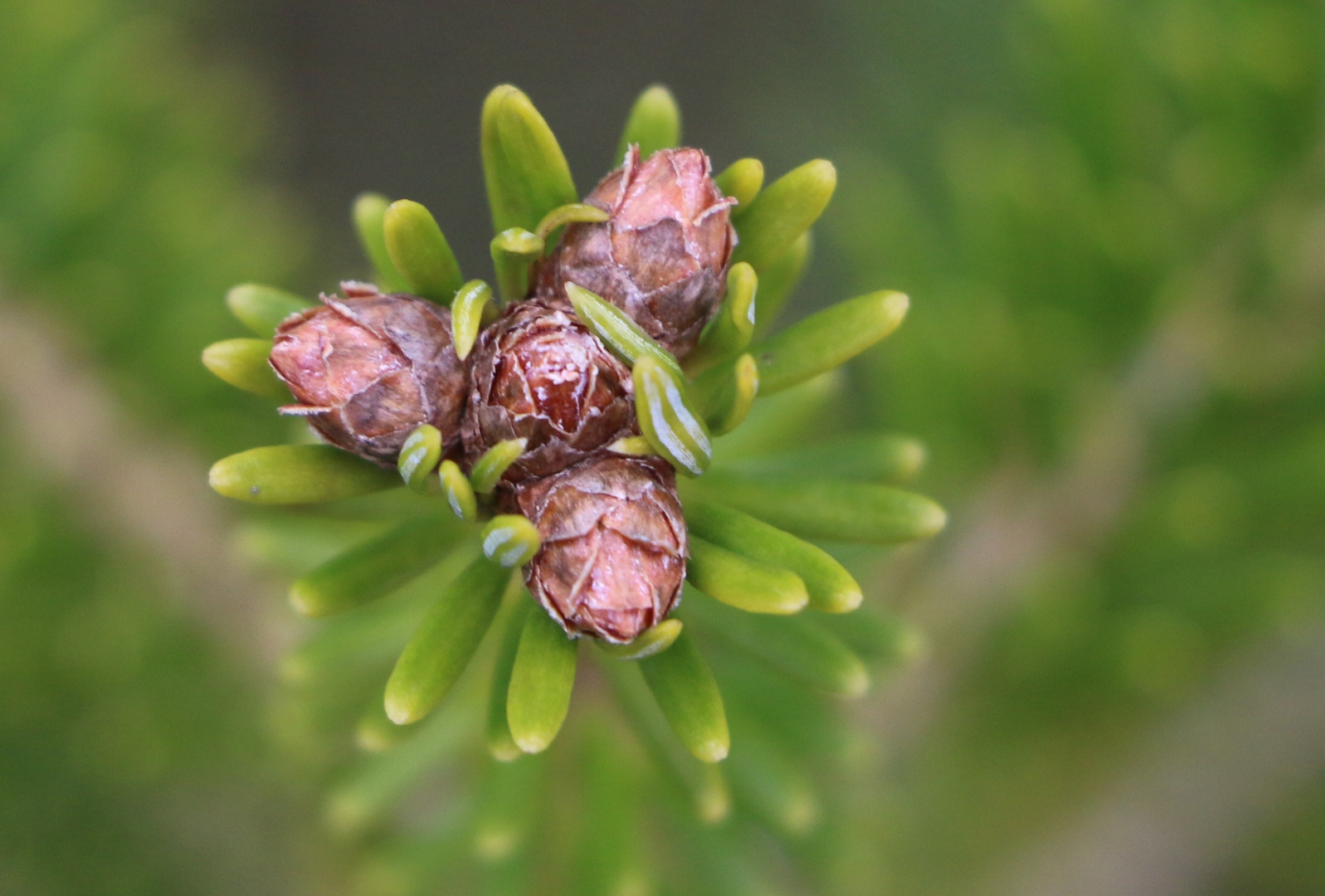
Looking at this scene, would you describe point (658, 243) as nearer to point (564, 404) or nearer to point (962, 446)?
point (564, 404)

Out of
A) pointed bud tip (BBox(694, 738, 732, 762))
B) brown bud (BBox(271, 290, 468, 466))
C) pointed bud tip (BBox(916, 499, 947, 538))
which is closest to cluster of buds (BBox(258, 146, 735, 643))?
brown bud (BBox(271, 290, 468, 466))

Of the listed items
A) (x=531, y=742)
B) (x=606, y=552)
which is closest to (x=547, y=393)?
(x=606, y=552)

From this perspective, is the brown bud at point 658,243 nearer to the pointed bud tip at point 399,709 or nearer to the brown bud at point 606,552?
the brown bud at point 606,552

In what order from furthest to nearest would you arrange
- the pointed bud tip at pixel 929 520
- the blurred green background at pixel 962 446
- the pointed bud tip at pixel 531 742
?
the blurred green background at pixel 962 446 < the pointed bud tip at pixel 929 520 < the pointed bud tip at pixel 531 742

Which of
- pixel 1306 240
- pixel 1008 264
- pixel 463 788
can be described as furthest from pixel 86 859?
pixel 1306 240

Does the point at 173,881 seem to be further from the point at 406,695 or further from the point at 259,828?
the point at 406,695

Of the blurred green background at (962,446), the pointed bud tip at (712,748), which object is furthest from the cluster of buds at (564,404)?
the blurred green background at (962,446)

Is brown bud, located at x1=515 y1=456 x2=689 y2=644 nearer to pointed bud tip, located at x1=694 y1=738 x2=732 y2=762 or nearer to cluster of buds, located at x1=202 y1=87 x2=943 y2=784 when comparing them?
cluster of buds, located at x1=202 y1=87 x2=943 y2=784
